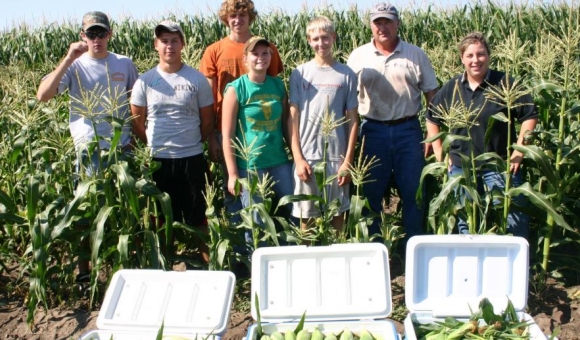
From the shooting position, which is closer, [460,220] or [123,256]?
[123,256]

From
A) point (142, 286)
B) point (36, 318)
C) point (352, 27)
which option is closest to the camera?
point (142, 286)

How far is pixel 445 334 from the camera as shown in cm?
304

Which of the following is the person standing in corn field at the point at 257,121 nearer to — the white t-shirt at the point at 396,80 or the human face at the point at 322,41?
the human face at the point at 322,41

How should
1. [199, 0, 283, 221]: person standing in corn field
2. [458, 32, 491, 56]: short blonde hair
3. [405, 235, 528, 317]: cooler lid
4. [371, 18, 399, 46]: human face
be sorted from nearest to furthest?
[405, 235, 528, 317]: cooler lid, [458, 32, 491, 56]: short blonde hair, [371, 18, 399, 46]: human face, [199, 0, 283, 221]: person standing in corn field

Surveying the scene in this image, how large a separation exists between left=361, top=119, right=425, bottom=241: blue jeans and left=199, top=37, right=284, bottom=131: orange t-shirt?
85cm

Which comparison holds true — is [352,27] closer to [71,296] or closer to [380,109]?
[380,109]

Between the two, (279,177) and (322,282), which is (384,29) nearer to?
(279,177)

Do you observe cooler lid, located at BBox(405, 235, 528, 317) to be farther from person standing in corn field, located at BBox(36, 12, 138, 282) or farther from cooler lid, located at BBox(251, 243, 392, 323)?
person standing in corn field, located at BBox(36, 12, 138, 282)

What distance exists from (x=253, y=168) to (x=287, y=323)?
1348mm

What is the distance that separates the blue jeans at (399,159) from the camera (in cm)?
458

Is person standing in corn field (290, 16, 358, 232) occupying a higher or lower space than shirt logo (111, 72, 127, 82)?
lower

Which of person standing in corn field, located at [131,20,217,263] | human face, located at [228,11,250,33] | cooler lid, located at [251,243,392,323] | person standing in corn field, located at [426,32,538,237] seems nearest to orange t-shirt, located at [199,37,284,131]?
human face, located at [228,11,250,33]

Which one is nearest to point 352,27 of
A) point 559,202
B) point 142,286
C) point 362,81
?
point 362,81

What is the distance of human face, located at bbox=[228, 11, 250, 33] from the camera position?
4566 millimetres
